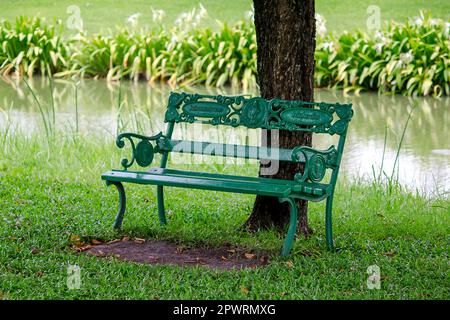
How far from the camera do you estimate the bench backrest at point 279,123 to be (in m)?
5.12

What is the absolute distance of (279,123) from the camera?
5.39 meters

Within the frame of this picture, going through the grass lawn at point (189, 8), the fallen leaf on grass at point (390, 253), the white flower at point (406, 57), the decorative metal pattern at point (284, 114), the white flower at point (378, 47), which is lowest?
the fallen leaf on grass at point (390, 253)

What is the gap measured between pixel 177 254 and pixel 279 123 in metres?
1.12

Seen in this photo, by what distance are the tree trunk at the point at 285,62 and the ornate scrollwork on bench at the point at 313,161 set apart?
0.32 meters

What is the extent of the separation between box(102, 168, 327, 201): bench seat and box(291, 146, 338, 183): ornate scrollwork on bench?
0.06 metres

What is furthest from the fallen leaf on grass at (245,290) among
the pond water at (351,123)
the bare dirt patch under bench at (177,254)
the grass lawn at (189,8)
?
the grass lawn at (189,8)

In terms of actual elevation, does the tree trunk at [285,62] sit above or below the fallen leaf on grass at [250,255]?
above

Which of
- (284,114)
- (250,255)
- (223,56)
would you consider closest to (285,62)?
(284,114)

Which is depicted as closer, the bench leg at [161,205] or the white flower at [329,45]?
the bench leg at [161,205]

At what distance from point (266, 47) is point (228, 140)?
316 centimetres

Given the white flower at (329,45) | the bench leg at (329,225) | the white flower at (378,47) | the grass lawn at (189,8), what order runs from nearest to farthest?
the bench leg at (329,225), the white flower at (378,47), the white flower at (329,45), the grass lawn at (189,8)

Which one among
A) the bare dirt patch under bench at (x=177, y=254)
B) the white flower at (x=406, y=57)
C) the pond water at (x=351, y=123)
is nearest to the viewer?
the bare dirt patch under bench at (x=177, y=254)

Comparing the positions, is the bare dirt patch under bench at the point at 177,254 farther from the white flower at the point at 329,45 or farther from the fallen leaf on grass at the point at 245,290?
the white flower at the point at 329,45

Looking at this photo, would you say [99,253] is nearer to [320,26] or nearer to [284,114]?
[284,114]
